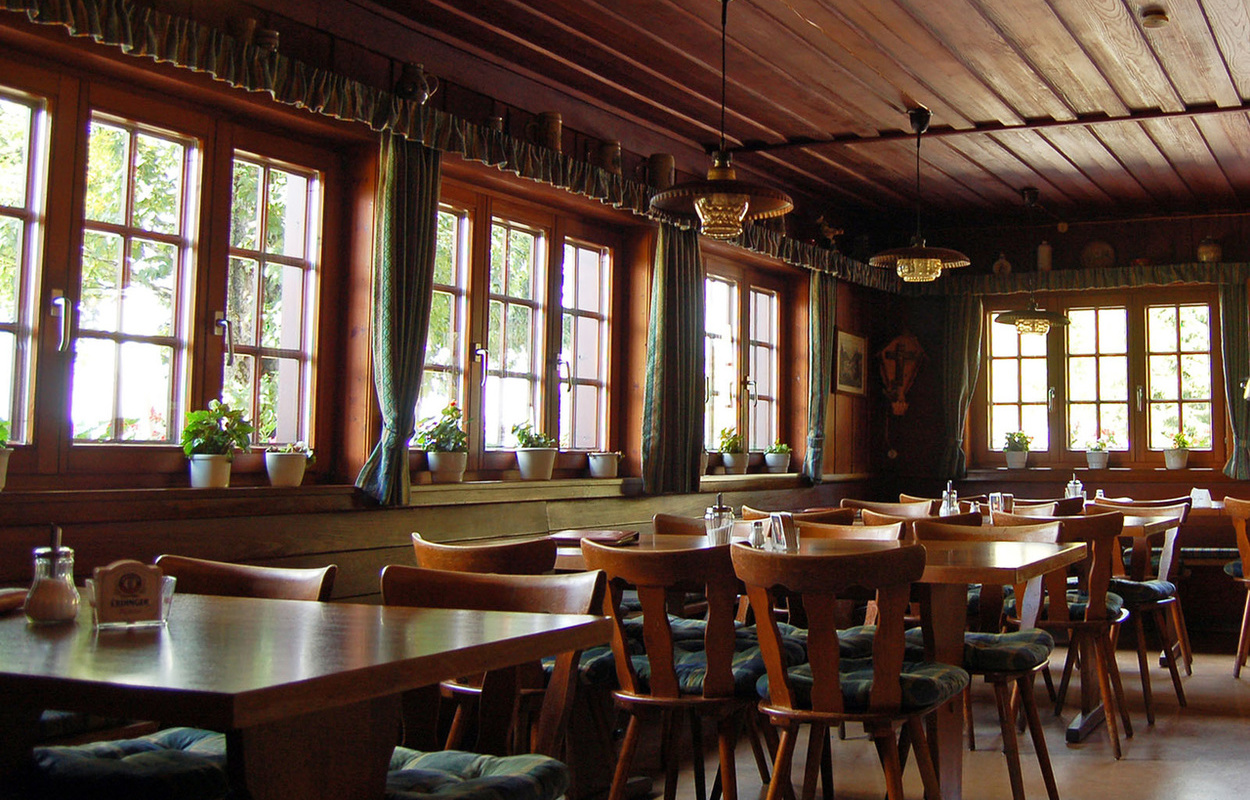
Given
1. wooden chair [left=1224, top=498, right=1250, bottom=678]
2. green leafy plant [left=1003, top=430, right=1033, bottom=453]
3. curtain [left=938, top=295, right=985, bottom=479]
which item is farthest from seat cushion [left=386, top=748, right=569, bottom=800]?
green leafy plant [left=1003, top=430, right=1033, bottom=453]

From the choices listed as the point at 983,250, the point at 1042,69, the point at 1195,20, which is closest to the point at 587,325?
the point at 1042,69

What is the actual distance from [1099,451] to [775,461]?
107 inches

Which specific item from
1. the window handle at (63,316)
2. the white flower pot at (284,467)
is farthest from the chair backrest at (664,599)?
the window handle at (63,316)

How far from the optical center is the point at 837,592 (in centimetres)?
270

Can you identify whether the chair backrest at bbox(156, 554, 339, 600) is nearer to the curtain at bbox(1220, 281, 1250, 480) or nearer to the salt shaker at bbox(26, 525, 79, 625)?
the salt shaker at bbox(26, 525, 79, 625)

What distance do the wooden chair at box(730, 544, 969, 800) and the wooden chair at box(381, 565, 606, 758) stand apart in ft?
2.00

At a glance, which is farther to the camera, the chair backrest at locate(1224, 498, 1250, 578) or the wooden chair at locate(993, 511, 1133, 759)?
the chair backrest at locate(1224, 498, 1250, 578)

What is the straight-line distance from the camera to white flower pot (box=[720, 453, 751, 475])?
24.8 feet

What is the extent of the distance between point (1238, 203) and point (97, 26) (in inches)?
319

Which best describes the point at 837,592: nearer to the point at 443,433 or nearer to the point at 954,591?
the point at 954,591

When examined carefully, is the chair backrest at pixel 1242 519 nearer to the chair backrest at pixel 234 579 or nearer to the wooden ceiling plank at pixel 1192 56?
the wooden ceiling plank at pixel 1192 56

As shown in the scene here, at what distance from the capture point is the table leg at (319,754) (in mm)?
1465

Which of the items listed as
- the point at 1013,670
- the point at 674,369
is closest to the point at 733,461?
the point at 674,369

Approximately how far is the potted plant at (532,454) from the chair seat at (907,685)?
289 centimetres
